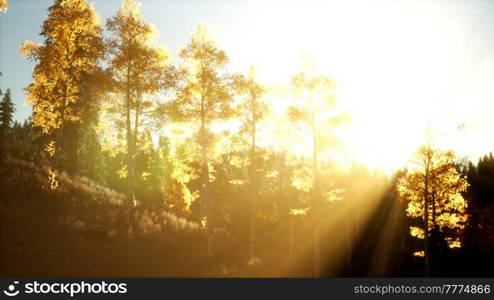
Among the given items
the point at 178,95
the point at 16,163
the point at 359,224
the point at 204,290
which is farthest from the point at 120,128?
the point at 359,224

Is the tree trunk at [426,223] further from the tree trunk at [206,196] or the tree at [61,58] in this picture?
the tree at [61,58]

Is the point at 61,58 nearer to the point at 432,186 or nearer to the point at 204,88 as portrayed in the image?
the point at 204,88

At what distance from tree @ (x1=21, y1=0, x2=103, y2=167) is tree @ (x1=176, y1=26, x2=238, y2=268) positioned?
5.19 meters

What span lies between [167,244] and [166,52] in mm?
10893

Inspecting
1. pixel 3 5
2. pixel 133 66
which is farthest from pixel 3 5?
pixel 133 66

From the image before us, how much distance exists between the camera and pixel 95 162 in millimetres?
57938

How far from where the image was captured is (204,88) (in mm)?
17516

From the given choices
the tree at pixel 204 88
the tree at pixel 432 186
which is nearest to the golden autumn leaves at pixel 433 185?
the tree at pixel 432 186

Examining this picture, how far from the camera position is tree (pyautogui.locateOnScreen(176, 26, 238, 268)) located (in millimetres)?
17422

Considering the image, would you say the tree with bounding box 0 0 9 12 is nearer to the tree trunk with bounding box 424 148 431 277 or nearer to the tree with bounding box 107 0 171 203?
the tree with bounding box 107 0 171 203

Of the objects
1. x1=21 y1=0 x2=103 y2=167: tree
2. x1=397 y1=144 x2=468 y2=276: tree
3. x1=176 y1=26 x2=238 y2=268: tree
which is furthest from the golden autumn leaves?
x1=21 y1=0 x2=103 y2=167: tree

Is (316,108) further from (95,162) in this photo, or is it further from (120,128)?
(95,162)

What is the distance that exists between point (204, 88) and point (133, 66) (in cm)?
424

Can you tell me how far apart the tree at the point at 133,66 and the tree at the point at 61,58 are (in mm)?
1356
